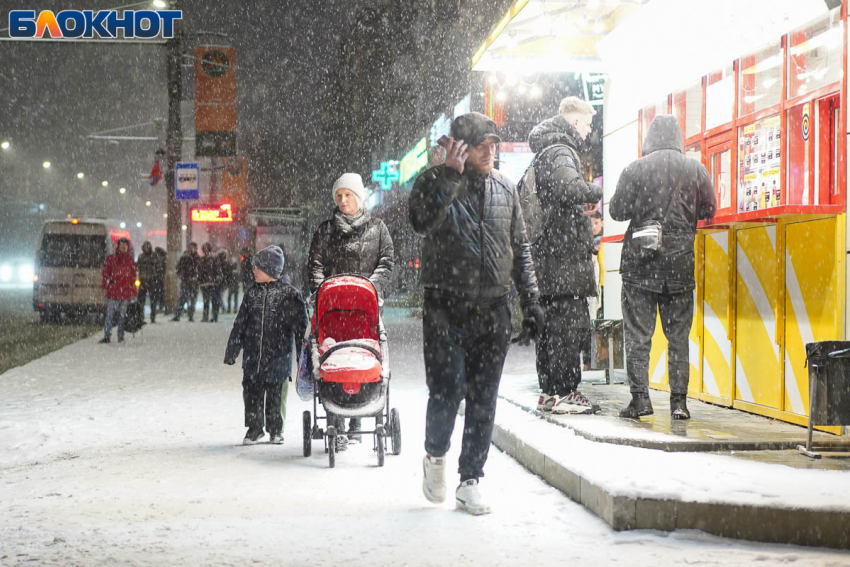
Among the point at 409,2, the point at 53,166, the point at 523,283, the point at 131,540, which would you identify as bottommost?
the point at 131,540

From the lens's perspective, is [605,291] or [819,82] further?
[605,291]

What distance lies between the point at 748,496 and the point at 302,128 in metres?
67.5

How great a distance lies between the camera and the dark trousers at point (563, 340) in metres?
7.09

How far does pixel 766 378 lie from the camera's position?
7.29 meters

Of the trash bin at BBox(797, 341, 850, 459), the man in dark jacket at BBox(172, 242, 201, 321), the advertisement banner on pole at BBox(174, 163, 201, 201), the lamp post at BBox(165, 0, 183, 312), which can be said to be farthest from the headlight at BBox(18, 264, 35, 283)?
the trash bin at BBox(797, 341, 850, 459)

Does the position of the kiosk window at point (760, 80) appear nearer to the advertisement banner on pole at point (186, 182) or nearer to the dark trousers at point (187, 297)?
the dark trousers at point (187, 297)

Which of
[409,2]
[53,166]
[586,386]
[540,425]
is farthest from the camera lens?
[53,166]

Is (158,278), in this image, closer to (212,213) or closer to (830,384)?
(212,213)

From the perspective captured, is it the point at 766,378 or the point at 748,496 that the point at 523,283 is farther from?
the point at 766,378

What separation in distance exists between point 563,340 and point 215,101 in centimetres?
2552

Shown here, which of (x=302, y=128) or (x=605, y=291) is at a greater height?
(x=302, y=128)

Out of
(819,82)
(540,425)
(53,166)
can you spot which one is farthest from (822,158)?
(53,166)

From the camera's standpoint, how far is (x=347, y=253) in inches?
285

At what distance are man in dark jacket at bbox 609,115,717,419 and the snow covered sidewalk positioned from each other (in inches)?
29.6
